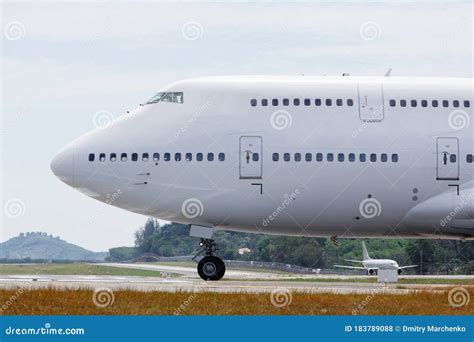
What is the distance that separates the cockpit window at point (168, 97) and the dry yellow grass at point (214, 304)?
34.5 feet

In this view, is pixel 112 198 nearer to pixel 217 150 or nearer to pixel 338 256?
pixel 217 150

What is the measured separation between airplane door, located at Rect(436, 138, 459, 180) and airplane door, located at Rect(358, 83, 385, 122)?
86.3 inches

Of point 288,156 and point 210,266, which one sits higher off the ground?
point 288,156

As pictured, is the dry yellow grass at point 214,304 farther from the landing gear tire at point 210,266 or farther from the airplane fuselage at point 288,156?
the airplane fuselage at point 288,156

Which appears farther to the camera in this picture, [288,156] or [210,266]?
[288,156]

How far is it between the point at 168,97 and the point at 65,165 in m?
4.05

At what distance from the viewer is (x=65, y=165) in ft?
117

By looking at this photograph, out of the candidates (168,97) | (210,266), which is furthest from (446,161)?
(168,97)

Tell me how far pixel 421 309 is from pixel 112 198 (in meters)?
14.2

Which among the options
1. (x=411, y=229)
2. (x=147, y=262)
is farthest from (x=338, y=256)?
(x=411, y=229)

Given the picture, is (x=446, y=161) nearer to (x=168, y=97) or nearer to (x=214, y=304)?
(x=168, y=97)

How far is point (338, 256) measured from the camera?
9719 cm

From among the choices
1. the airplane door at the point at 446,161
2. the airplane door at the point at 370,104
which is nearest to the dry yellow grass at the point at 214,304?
the airplane door at the point at 446,161

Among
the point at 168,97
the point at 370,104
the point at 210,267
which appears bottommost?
the point at 210,267
